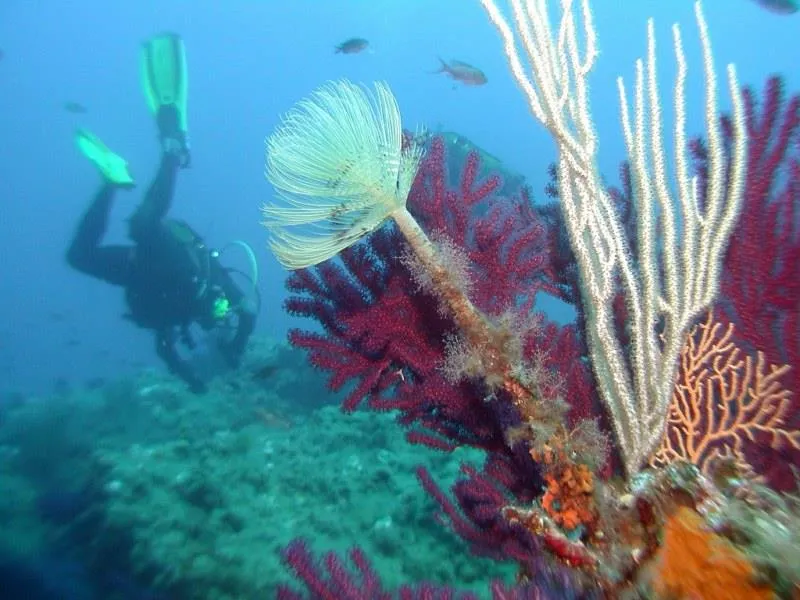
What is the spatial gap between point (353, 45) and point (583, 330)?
1072 cm

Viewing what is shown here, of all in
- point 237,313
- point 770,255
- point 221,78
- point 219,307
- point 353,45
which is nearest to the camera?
point 770,255

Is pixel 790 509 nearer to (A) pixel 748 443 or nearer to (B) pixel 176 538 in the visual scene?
(A) pixel 748 443

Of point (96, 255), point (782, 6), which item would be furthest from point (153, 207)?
point (782, 6)

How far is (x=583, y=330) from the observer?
3.79 meters

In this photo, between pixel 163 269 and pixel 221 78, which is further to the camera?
pixel 221 78

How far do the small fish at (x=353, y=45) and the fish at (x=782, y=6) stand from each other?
8.01 meters

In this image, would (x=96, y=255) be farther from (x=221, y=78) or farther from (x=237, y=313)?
(x=221, y=78)

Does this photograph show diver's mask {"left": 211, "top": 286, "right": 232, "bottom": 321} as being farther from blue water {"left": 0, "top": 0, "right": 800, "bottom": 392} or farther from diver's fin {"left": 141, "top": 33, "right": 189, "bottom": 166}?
blue water {"left": 0, "top": 0, "right": 800, "bottom": 392}

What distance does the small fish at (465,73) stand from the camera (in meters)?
11.8

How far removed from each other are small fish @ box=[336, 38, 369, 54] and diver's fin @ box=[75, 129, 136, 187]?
21.0 ft

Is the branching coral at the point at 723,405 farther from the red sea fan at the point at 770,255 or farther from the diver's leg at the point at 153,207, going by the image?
the diver's leg at the point at 153,207

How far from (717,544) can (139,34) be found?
596 feet

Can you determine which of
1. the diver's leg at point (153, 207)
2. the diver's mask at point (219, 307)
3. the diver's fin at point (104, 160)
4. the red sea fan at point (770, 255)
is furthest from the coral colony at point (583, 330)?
the diver's fin at point (104, 160)

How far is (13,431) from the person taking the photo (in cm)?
1276
